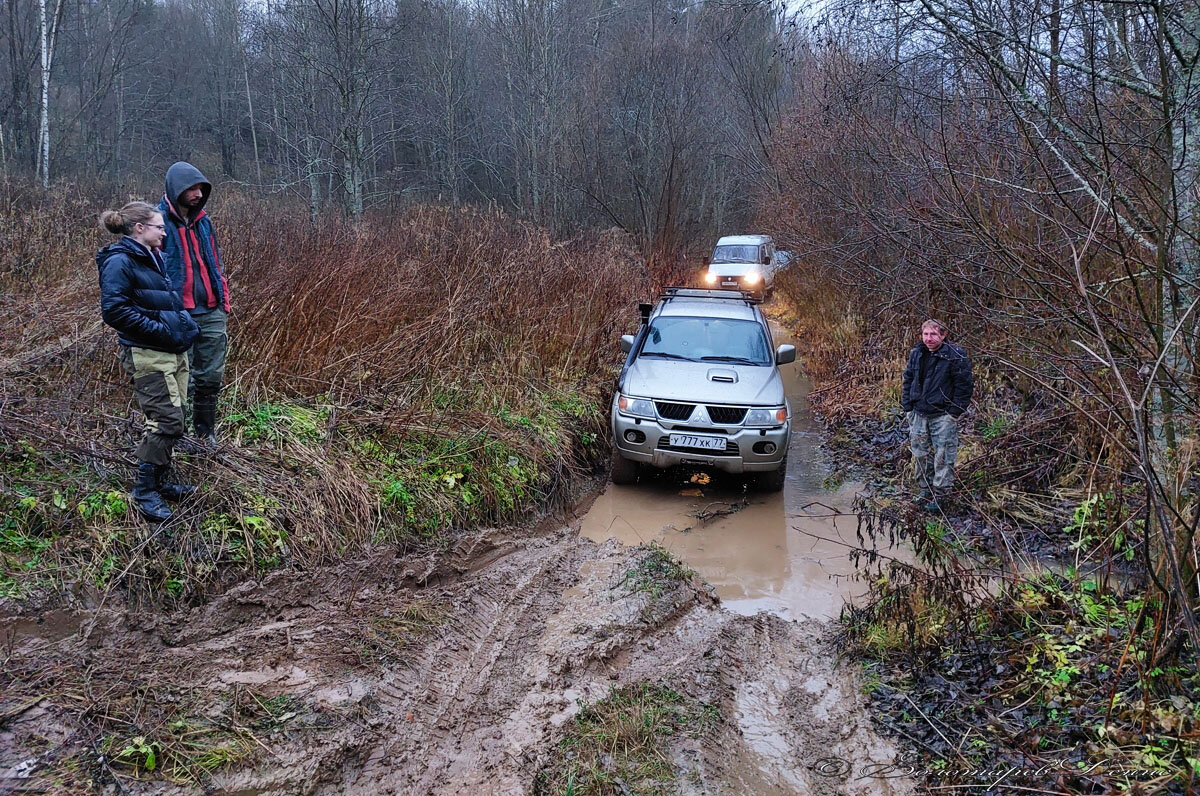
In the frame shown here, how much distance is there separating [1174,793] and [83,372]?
22.0ft

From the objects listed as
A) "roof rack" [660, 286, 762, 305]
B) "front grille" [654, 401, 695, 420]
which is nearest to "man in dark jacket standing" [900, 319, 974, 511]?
"front grille" [654, 401, 695, 420]

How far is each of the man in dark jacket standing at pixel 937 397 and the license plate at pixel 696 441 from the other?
1.81m

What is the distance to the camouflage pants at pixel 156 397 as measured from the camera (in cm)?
414

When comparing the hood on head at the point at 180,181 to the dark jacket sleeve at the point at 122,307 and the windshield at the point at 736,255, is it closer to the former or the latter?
the dark jacket sleeve at the point at 122,307

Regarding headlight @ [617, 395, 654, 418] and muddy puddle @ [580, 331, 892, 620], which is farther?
headlight @ [617, 395, 654, 418]

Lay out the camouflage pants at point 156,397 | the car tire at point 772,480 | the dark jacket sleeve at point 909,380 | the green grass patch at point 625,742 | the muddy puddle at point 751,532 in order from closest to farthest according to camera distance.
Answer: the green grass patch at point 625,742
the camouflage pants at point 156,397
the muddy puddle at point 751,532
the dark jacket sleeve at point 909,380
the car tire at point 772,480

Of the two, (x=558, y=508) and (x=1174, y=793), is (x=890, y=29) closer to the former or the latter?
(x=558, y=508)

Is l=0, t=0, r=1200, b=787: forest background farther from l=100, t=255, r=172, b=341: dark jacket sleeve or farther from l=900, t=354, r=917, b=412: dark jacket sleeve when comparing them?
l=100, t=255, r=172, b=341: dark jacket sleeve

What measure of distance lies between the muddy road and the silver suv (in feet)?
4.76

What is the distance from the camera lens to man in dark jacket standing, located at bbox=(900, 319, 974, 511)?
6477 mm

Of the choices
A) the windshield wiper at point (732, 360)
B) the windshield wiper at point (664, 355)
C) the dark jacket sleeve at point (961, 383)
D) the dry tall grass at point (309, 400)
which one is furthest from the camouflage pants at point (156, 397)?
the dark jacket sleeve at point (961, 383)

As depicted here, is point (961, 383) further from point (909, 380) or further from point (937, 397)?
point (909, 380)

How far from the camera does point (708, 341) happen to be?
805 cm

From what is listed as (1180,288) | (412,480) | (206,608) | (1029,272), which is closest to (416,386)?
(412,480)
